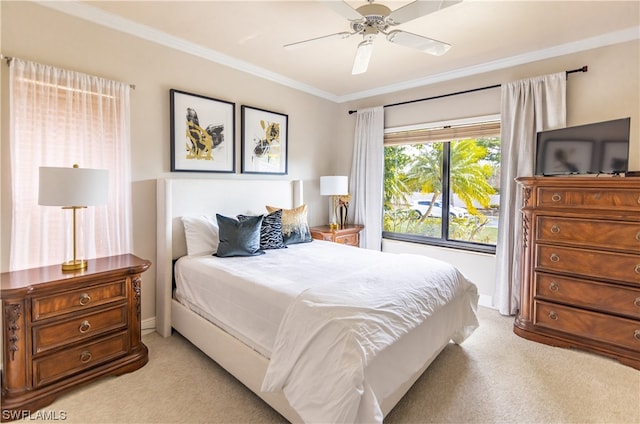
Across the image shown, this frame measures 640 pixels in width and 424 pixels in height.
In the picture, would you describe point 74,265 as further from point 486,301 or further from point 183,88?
point 486,301

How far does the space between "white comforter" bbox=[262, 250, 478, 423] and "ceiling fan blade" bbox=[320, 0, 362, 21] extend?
1659mm

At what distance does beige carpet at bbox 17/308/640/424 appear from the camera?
1.87m

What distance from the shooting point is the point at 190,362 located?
7.95 ft

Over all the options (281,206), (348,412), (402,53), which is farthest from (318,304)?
(402,53)

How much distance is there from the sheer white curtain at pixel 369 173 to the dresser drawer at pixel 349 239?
17 cm

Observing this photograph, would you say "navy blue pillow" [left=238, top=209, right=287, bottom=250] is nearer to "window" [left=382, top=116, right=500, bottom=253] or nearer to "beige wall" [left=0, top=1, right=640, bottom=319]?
"beige wall" [left=0, top=1, right=640, bottom=319]

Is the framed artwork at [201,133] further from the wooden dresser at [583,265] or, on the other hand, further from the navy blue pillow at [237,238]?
the wooden dresser at [583,265]

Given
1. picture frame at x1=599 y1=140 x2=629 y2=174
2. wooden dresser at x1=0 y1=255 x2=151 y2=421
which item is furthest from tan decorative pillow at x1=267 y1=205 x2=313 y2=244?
picture frame at x1=599 y1=140 x2=629 y2=174

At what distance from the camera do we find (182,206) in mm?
3012

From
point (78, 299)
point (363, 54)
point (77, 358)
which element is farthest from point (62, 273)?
point (363, 54)

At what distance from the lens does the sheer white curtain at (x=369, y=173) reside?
434cm

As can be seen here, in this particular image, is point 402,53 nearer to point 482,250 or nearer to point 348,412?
point 482,250

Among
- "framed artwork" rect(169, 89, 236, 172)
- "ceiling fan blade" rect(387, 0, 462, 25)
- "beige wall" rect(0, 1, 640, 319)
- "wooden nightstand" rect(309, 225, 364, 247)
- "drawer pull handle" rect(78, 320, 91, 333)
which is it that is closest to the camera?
"ceiling fan blade" rect(387, 0, 462, 25)

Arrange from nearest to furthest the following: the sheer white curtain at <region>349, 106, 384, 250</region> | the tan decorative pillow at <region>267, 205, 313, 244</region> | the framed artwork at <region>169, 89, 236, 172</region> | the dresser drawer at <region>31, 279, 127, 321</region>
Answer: the dresser drawer at <region>31, 279, 127, 321</region> < the framed artwork at <region>169, 89, 236, 172</region> < the tan decorative pillow at <region>267, 205, 313, 244</region> < the sheer white curtain at <region>349, 106, 384, 250</region>
